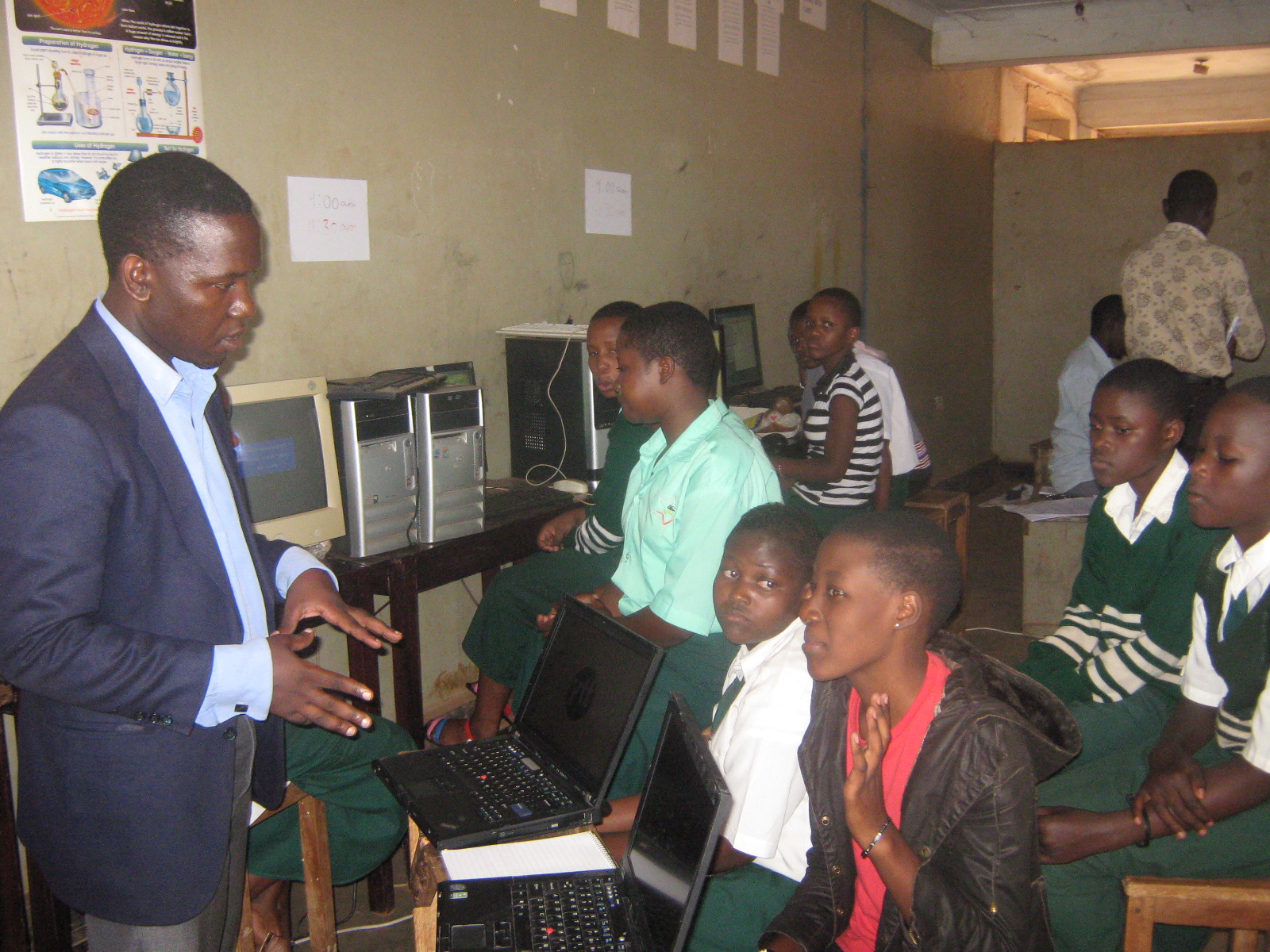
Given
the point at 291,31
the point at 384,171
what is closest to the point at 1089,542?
the point at 384,171

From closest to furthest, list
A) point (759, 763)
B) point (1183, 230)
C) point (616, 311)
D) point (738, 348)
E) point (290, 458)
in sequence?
point (759, 763) → point (290, 458) → point (616, 311) → point (738, 348) → point (1183, 230)

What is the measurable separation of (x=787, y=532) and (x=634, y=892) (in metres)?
0.69

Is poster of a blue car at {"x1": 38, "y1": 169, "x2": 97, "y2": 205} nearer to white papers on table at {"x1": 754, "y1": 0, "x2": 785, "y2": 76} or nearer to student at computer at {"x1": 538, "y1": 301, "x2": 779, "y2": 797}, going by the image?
student at computer at {"x1": 538, "y1": 301, "x2": 779, "y2": 797}

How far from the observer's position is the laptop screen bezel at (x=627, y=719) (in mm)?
1491

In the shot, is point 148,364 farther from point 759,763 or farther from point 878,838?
point 878,838

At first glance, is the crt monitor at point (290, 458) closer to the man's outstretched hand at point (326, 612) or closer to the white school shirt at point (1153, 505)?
the man's outstretched hand at point (326, 612)

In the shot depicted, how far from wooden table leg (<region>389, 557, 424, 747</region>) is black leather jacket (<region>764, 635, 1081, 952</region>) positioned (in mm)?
1359

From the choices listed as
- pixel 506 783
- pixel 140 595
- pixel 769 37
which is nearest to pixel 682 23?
pixel 769 37

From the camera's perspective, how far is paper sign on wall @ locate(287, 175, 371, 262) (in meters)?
2.73

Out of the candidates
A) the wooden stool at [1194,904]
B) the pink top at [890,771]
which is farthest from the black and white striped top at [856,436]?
the wooden stool at [1194,904]

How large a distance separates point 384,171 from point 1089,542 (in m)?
2.12

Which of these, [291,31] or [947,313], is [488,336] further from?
[947,313]

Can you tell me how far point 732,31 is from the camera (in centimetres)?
437

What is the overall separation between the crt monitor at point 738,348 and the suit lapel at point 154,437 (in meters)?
2.90
